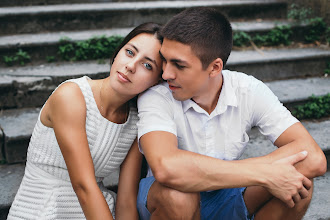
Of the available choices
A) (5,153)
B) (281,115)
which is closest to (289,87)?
(281,115)

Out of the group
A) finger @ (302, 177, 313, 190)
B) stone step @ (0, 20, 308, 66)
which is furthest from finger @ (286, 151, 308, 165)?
stone step @ (0, 20, 308, 66)

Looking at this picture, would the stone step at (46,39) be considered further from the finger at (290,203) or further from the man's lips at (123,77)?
the finger at (290,203)

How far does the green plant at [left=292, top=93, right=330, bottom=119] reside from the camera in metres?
3.43

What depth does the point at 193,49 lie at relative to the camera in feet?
6.79

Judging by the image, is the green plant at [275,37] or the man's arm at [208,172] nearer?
the man's arm at [208,172]

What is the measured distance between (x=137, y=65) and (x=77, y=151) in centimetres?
61

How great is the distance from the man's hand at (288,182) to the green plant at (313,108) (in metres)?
1.47

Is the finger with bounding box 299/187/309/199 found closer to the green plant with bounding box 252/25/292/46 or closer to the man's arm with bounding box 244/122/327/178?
the man's arm with bounding box 244/122/327/178

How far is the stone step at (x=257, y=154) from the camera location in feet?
8.21

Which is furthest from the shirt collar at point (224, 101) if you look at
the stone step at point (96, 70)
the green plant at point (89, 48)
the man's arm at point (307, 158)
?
the green plant at point (89, 48)

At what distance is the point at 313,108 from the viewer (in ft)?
11.2

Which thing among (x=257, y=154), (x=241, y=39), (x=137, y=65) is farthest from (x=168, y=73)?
(x=241, y=39)

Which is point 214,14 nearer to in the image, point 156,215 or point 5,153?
point 156,215

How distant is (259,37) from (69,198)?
2992mm
